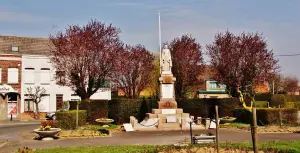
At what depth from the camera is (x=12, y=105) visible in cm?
4262

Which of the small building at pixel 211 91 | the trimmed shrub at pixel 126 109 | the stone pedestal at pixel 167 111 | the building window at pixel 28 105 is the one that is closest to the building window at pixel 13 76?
the building window at pixel 28 105

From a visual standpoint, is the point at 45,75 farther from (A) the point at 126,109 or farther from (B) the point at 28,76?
(A) the point at 126,109

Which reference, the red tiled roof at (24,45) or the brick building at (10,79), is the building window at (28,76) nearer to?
the brick building at (10,79)

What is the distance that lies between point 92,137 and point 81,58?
535 inches

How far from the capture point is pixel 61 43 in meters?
33.6

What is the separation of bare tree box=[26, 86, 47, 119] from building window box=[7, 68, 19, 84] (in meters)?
1.86

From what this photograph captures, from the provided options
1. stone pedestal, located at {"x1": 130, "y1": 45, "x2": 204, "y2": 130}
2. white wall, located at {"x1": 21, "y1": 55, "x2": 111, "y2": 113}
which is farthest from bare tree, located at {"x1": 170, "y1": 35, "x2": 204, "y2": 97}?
stone pedestal, located at {"x1": 130, "y1": 45, "x2": 204, "y2": 130}

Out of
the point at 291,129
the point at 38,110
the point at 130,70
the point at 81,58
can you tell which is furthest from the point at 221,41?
the point at 38,110

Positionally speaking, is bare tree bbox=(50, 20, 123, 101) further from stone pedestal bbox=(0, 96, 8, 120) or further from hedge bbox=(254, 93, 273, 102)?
hedge bbox=(254, 93, 273, 102)

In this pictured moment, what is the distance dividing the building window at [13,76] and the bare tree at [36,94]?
186 cm

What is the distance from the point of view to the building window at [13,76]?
141ft

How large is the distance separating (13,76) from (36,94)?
11.5 ft

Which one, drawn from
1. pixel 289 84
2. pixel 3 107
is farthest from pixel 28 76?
pixel 289 84

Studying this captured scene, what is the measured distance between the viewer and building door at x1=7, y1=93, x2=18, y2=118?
42.4 m
